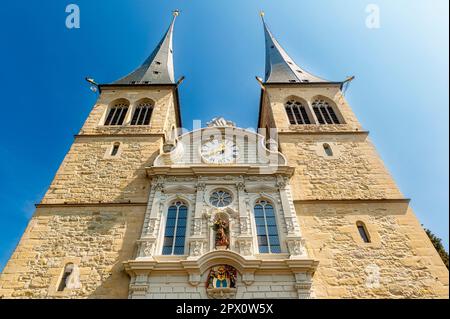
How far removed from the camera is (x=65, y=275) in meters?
8.62

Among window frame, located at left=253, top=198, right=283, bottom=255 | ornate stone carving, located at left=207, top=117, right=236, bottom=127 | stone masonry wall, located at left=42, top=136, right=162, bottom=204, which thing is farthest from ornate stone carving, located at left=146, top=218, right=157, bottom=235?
ornate stone carving, located at left=207, top=117, right=236, bottom=127

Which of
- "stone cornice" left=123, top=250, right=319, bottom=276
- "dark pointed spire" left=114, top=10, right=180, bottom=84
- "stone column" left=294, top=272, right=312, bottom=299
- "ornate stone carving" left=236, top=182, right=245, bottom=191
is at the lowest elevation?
"stone column" left=294, top=272, right=312, bottom=299

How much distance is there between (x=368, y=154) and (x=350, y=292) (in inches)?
263

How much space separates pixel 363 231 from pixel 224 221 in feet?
16.1

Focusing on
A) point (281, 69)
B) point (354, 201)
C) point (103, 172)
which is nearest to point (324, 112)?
point (281, 69)

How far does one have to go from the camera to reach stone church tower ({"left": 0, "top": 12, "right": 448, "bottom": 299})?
825cm

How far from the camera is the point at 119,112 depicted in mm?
16000

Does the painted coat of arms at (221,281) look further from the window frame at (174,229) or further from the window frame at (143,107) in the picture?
the window frame at (143,107)

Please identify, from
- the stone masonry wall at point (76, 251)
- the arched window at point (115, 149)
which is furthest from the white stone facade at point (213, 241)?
the arched window at point (115, 149)

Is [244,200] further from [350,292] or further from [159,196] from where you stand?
[350,292]

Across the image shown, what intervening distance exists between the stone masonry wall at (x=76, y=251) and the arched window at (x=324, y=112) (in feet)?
34.4

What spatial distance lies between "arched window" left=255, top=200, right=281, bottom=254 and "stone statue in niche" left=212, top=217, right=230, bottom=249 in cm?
113

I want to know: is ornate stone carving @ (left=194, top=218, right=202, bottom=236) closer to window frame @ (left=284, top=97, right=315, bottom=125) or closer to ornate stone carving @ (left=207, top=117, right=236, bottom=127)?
ornate stone carving @ (left=207, top=117, right=236, bottom=127)

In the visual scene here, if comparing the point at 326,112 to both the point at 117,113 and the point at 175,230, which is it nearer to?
the point at 175,230
